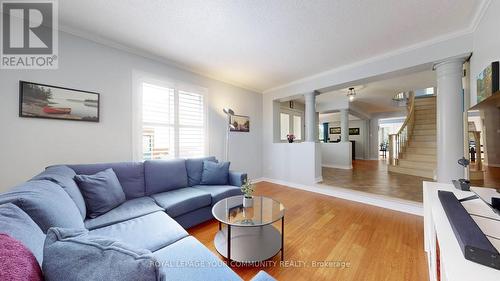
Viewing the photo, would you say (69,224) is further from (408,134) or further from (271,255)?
(408,134)

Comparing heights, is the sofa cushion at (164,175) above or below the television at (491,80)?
below

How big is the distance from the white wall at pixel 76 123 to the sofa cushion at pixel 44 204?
4.27 ft

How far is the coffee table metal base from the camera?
5.22 ft

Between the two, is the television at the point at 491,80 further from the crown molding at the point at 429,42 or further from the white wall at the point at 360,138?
the white wall at the point at 360,138

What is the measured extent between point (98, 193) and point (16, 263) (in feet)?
4.88

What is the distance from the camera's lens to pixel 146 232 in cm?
140

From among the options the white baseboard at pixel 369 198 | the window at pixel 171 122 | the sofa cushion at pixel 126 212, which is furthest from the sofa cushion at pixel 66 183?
the white baseboard at pixel 369 198

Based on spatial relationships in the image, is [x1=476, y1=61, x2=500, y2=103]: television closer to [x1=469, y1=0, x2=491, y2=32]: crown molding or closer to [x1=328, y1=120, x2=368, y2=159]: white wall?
[x1=469, y1=0, x2=491, y2=32]: crown molding

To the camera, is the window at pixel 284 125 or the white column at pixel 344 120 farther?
the white column at pixel 344 120

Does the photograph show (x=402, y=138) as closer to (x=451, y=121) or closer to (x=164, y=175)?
(x=451, y=121)

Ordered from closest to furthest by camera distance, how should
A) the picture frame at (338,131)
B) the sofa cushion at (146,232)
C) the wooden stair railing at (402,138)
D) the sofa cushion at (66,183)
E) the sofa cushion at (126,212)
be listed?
the sofa cushion at (146,232)
the sofa cushion at (66,183)
the sofa cushion at (126,212)
the wooden stair railing at (402,138)
the picture frame at (338,131)

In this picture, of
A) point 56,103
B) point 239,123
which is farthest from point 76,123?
point 239,123

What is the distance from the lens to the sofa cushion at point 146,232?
1274 mm

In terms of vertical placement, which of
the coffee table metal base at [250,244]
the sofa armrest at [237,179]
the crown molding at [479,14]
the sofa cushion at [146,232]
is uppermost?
the crown molding at [479,14]
